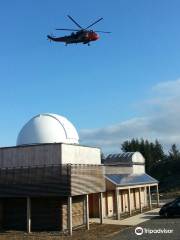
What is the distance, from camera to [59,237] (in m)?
25.1

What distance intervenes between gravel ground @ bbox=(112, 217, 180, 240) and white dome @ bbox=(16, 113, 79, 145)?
9.07 meters

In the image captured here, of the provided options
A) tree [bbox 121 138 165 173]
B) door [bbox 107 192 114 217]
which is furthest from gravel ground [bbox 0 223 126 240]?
tree [bbox 121 138 165 173]

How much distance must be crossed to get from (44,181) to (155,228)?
25.8 feet

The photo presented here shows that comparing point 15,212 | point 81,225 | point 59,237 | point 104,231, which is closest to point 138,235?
point 104,231

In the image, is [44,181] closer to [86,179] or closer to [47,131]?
[86,179]

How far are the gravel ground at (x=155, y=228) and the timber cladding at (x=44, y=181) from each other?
4.00 m

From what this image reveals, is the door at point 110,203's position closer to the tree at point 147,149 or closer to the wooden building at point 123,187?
the wooden building at point 123,187

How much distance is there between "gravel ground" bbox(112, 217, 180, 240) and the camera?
78.0 feet

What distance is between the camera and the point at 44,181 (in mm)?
27172

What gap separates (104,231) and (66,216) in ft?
10.2

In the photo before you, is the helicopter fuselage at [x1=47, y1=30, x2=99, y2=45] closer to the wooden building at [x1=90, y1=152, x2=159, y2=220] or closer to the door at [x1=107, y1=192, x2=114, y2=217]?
the wooden building at [x1=90, y1=152, x2=159, y2=220]

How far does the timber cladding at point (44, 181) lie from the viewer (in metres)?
26.7

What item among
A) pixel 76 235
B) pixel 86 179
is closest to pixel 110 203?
pixel 86 179

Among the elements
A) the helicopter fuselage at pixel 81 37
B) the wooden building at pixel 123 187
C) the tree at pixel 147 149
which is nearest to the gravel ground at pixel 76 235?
the wooden building at pixel 123 187
